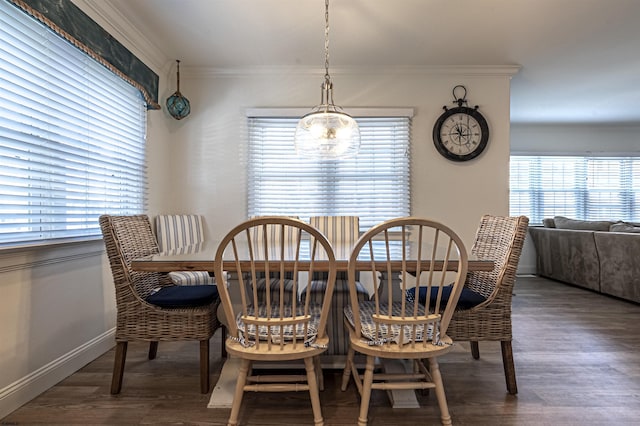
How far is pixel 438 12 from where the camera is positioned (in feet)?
8.54

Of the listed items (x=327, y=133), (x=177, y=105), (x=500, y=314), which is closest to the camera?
(x=500, y=314)

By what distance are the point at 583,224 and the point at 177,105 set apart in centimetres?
532

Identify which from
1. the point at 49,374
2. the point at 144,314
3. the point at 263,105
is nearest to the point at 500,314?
the point at 144,314

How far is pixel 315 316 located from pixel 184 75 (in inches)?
121

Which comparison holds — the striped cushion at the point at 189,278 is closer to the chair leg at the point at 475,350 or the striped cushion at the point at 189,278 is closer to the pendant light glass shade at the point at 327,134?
the pendant light glass shade at the point at 327,134

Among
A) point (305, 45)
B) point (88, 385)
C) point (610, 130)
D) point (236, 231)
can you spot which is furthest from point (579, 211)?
point (88, 385)

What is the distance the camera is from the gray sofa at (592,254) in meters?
3.80

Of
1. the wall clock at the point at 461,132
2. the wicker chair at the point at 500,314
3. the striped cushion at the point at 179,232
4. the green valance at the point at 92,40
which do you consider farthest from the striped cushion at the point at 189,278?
the wall clock at the point at 461,132

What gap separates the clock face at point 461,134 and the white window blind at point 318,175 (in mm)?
340

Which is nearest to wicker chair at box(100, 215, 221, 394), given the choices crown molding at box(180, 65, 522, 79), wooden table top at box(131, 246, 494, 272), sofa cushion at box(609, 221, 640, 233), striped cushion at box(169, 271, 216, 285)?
wooden table top at box(131, 246, 494, 272)

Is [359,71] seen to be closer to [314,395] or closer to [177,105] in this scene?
[177,105]

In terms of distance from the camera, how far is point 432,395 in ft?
6.22

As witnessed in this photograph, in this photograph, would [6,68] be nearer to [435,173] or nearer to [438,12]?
[438,12]

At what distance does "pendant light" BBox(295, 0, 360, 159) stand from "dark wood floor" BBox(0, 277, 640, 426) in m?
1.40
